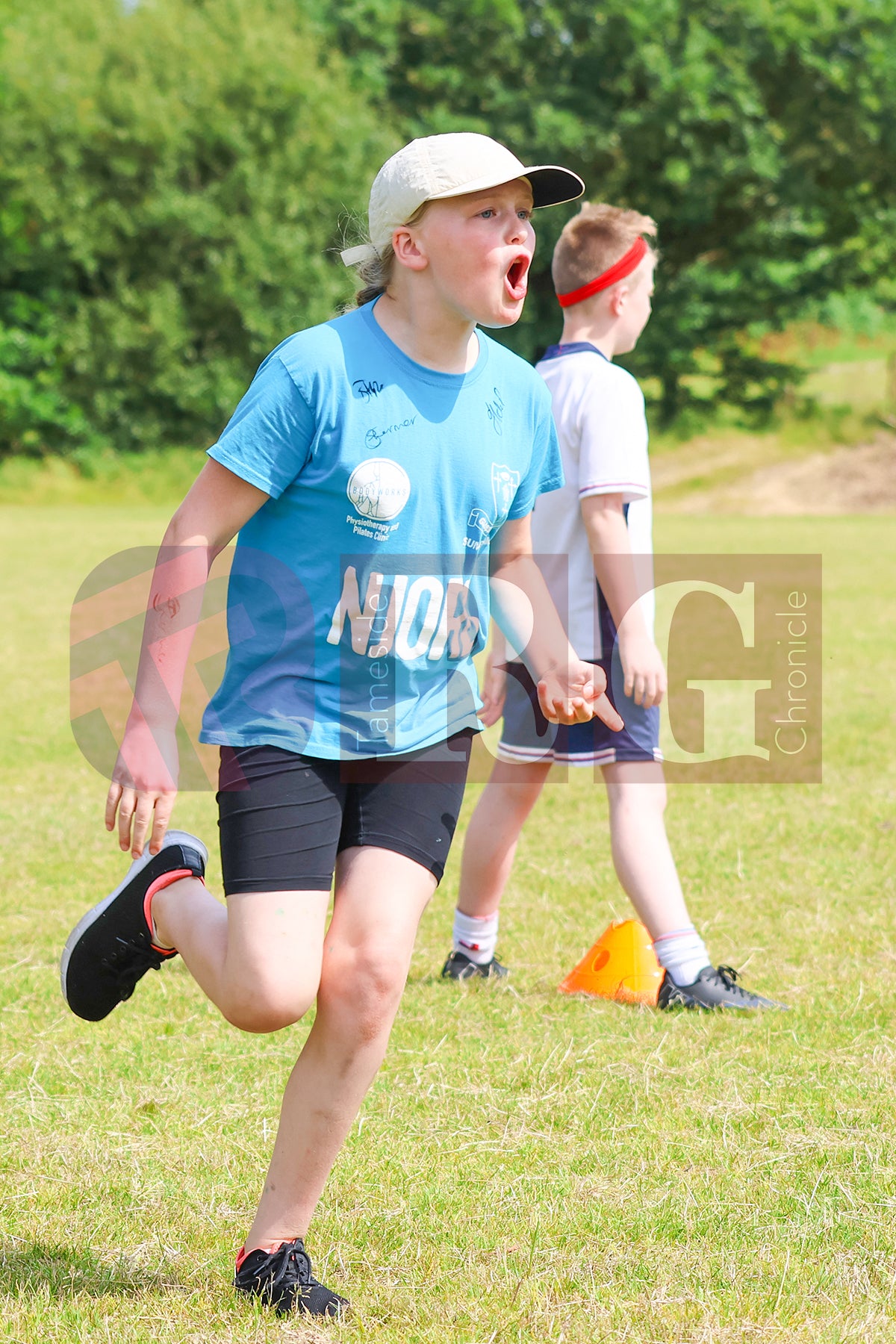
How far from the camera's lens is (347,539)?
2.56 meters

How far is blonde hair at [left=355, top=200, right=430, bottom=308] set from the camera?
2713 millimetres

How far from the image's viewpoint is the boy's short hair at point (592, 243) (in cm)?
421

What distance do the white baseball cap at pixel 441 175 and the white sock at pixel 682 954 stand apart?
2158 millimetres

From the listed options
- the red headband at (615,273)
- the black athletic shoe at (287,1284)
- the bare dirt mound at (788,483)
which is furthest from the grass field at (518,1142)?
the bare dirt mound at (788,483)

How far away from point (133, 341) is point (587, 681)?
2814cm

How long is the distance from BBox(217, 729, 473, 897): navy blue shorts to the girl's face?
0.80m

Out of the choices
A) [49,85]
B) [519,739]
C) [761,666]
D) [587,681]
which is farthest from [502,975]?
[49,85]

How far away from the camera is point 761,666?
10.0 meters

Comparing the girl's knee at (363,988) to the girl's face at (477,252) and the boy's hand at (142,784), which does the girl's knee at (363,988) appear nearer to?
the boy's hand at (142,784)

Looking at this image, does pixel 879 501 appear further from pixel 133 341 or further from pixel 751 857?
pixel 751 857

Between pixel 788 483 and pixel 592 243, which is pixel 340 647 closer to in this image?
pixel 592 243

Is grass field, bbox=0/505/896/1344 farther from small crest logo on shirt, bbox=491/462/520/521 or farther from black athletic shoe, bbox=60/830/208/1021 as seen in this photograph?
small crest logo on shirt, bbox=491/462/520/521

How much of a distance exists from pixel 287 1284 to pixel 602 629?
2.20 metres

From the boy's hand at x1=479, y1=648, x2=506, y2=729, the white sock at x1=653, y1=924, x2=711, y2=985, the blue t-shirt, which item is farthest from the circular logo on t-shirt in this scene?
the white sock at x1=653, y1=924, x2=711, y2=985
